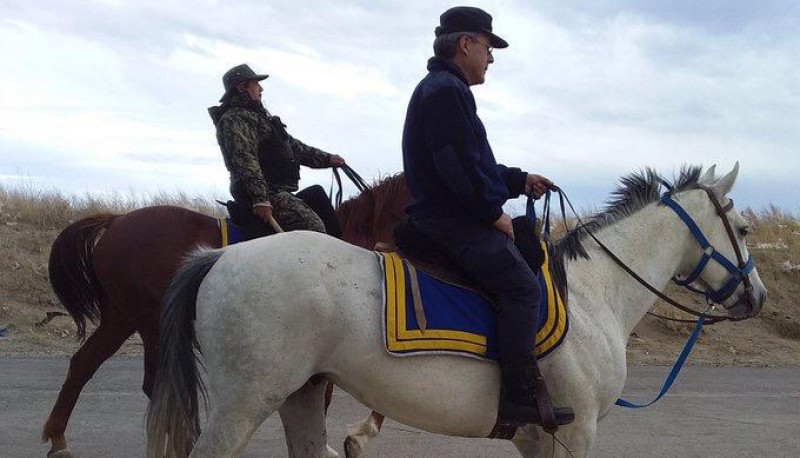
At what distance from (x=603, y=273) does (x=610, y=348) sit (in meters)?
0.51

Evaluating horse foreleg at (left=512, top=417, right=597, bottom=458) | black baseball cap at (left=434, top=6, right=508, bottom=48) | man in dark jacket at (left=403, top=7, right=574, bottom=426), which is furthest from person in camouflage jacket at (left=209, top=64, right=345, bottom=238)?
horse foreleg at (left=512, top=417, right=597, bottom=458)

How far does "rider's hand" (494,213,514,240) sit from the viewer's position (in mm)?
3963

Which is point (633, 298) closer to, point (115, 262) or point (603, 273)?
point (603, 273)

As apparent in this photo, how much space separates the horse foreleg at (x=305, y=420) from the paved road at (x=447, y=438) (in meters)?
2.03

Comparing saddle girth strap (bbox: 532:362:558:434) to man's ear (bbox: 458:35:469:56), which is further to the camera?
man's ear (bbox: 458:35:469:56)

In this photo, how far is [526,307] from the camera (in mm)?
3863

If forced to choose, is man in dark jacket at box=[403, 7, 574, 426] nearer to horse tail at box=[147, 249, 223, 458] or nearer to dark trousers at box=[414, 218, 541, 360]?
dark trousers at box=[414, 218, 541, 360]

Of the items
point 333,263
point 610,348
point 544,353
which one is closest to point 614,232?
point 610,348

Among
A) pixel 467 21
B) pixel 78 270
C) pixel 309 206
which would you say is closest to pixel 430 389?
pixel 467 21

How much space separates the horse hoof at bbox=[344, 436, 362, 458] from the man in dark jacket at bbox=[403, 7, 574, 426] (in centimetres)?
231

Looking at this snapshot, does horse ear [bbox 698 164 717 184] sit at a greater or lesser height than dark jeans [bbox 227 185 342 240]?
greater

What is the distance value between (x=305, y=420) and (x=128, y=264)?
2.75 metres

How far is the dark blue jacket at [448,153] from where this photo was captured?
3795mm

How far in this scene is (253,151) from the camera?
602cm
